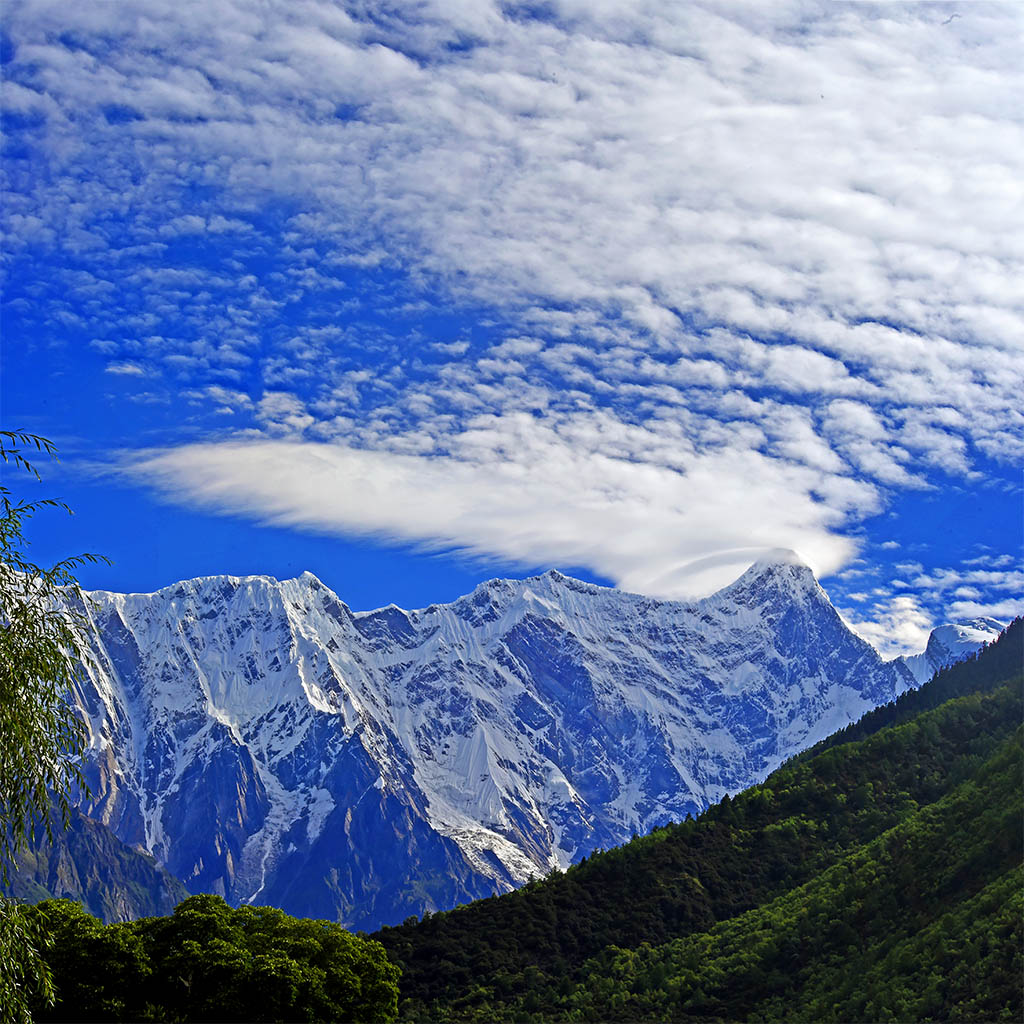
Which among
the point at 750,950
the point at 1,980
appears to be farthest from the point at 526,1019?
the point at 1,980

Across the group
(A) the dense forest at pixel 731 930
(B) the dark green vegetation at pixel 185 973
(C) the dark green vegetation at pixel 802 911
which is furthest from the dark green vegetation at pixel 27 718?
(C) the dark green vegetation at pixel 802 911

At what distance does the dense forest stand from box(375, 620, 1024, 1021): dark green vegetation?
0.27m

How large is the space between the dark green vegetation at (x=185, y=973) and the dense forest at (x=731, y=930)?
0.12m

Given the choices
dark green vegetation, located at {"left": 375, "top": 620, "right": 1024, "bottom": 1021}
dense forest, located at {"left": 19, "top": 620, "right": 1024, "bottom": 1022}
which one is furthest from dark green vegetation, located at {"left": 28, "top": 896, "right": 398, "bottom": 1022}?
dark green vegetation, located at {"left": 375, "top": 620, "right": 1024, "bottom": 1021}

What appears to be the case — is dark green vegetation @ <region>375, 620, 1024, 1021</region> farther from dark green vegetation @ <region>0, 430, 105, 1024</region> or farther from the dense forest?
dark green vegetation @ <region>0, 430, 105, 1024</region>

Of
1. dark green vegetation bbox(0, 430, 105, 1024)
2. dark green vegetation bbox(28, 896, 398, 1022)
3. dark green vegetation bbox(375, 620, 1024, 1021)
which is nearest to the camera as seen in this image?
dark green vegetation bbox(0, 430, 105, 1024)

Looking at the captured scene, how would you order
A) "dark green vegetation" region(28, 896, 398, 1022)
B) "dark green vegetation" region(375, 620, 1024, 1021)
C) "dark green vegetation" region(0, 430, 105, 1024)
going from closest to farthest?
"dark green vegetation" region(0, 430, 105, 1024) → "dark green vegetation" region(28, 896, 398, 1022) → "dark green vegetation" region(375, 620, 1024, 1021)

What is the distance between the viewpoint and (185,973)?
233 ft

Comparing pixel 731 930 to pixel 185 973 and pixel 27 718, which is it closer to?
pixel 185 973

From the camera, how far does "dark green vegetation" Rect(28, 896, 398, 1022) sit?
69000 millimetres

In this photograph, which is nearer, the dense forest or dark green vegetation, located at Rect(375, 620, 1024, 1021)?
the dense forest

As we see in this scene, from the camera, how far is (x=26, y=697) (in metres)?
31.1

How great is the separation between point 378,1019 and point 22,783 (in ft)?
175

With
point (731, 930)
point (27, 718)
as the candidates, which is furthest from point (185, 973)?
point (731, 930)
